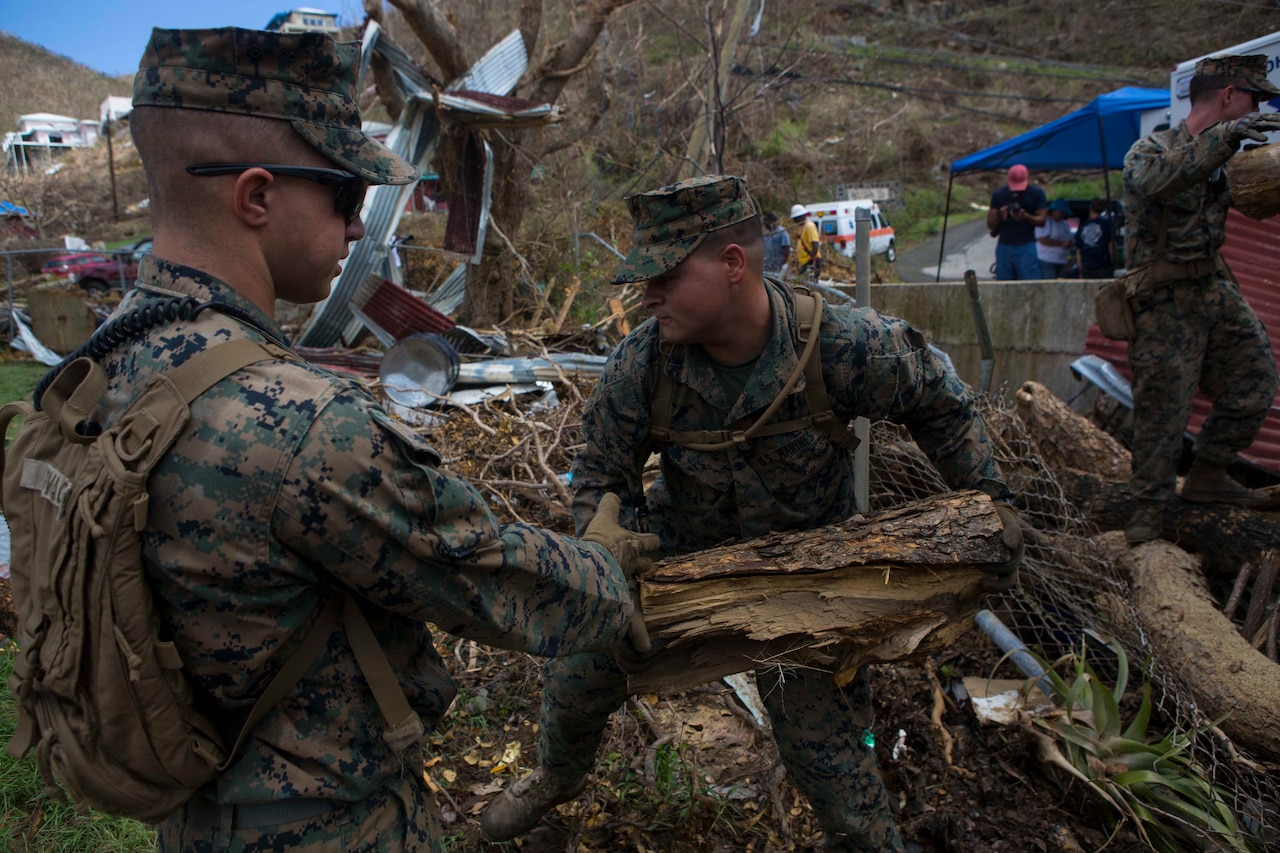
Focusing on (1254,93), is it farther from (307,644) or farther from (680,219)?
(307,644)

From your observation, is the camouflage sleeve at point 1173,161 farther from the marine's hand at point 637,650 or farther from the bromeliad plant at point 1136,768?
the marine's hand at point 637,650

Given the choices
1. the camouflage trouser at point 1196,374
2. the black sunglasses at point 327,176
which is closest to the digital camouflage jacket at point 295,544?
the black sunglasses at point 327,176

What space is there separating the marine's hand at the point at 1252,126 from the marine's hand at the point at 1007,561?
101 inches

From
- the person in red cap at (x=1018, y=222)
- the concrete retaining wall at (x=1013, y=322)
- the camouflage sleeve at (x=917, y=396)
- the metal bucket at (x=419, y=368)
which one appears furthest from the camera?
the person in red cap at (x=1018, y=222)

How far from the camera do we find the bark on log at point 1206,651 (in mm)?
2933

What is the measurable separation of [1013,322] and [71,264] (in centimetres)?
1733

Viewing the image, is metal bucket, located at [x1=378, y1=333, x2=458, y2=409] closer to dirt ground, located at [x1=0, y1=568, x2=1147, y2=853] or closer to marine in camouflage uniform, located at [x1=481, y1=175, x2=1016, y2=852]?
dirt ground, located at [x1=0, y1=568, x2=1147, y2=853]

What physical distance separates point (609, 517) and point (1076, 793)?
7.08 ft

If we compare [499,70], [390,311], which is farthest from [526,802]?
[499,70]

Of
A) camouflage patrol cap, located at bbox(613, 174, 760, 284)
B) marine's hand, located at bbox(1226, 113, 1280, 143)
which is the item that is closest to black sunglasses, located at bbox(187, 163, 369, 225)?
camouflage patrol cap, located at bbox(613, 174, 760, 284)

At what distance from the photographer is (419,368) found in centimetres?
656

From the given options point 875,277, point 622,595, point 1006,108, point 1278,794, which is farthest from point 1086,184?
point 622,595

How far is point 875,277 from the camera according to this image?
11141 mm

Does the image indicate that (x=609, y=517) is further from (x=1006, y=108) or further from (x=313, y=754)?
(x=1006, y=108)
